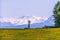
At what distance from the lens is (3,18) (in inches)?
169

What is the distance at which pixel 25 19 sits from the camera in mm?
4504

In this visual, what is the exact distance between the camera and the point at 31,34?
198 centimetres

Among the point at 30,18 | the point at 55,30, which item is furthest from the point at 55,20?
the point at 55,30

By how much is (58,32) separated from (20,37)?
47 cm

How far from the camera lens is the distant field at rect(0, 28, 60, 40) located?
6.34ft

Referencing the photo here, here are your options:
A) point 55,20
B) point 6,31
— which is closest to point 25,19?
point 55,20

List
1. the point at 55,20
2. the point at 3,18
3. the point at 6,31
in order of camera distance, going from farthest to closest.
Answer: the point at 55,20 < the point at 3,18 < the point at 6,31

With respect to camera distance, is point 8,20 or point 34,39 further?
point 8,20

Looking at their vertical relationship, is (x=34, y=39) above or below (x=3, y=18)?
below

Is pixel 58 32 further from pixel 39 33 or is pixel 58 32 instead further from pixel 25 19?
pixel 25 19

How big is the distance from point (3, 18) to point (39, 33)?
8.14 feet

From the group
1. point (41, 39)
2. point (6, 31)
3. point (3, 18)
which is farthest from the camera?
point (3, 18)

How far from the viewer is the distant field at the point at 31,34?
1933mm

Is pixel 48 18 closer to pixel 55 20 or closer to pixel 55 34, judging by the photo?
pixel 55 20
